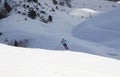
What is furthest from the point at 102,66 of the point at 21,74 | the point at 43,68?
the point at 21,74

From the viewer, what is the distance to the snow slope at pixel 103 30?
25.2m

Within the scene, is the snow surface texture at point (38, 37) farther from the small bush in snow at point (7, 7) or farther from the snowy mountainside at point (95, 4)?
the snowy mountainside at point (95, 4)

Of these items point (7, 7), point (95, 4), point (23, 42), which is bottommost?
point (95, 4)

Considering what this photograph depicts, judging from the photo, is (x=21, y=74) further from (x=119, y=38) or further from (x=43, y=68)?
(x=119, y=38)

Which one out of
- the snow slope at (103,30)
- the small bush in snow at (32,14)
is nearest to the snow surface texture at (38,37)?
the small bush in snow at (32,14)

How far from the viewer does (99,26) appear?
30.3m

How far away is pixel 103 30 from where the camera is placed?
28609 millimetres

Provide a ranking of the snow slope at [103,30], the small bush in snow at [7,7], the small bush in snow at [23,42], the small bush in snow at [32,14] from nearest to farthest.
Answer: the small bush in snow at [23,42], the snow slope at [103,30], the small bush in snow at [32,14], the small bush in snow at [7,7]

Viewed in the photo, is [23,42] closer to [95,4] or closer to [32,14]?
[32,14]

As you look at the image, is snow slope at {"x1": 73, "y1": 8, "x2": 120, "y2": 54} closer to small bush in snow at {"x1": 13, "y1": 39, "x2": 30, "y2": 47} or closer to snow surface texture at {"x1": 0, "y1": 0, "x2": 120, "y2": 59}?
snow surface texture at {"x1": 0, "y1": 0, "x2": 120, "y2": 59}

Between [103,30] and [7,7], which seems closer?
[103,30]

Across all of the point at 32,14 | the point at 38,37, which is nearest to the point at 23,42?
the point at 38,37

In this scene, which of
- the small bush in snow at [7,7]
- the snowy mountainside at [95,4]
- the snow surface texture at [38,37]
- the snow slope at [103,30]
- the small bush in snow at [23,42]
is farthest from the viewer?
the snowy mountainside at [95,4]

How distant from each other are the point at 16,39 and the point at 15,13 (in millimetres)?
6824
